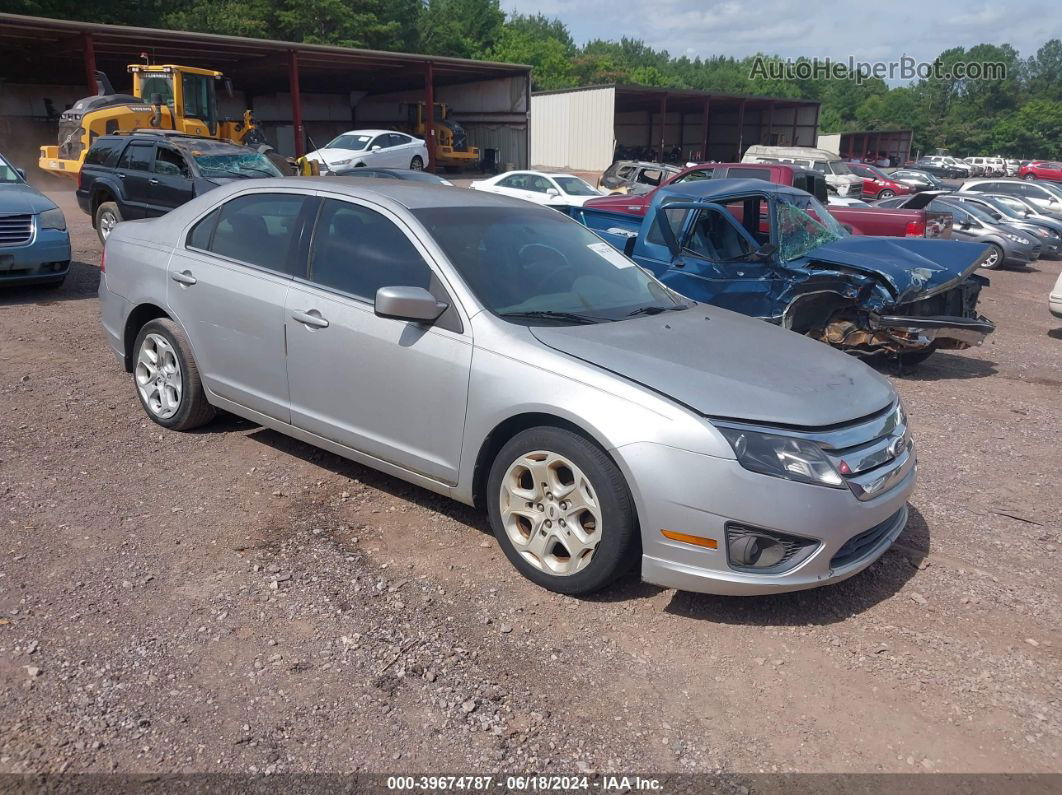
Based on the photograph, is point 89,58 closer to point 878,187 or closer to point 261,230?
point 261,230

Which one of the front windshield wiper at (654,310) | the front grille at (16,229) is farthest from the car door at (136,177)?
the front windshield wiper at (654,310)

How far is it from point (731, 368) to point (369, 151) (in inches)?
1024

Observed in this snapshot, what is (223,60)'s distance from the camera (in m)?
32.3

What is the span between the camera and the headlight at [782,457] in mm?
3256

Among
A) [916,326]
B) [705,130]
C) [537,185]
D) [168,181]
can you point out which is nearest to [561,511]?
[916,326]

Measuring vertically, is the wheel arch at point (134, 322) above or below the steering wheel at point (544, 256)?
below

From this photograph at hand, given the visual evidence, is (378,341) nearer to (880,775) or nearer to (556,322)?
(556,322)

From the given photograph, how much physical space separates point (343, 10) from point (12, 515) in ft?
168

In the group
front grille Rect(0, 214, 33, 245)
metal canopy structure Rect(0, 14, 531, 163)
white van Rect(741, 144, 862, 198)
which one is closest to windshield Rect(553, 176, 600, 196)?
white van Rect(741, 144, 862, 198)

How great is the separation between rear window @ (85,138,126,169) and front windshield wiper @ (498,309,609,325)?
10.9m

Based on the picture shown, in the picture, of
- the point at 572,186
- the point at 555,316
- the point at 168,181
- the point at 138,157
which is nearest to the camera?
the point at 555,316

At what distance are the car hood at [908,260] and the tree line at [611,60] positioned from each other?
39916mm

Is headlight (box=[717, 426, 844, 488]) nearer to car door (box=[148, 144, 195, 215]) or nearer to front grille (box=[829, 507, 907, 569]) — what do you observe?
front grille (box=[829, 507, 907, 569])

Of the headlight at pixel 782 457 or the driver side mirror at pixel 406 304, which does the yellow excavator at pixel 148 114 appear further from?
the headlight at pixel 782 457
